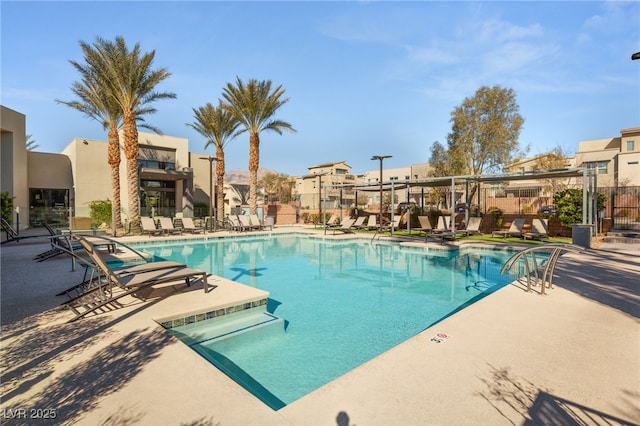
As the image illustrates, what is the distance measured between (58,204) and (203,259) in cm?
2069

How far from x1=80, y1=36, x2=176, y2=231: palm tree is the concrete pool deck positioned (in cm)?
1390

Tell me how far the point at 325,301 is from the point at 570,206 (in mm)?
13555

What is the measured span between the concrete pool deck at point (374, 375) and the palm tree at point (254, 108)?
59.0ft

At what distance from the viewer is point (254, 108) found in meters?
21.3

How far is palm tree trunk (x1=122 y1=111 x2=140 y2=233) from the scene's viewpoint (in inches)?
658

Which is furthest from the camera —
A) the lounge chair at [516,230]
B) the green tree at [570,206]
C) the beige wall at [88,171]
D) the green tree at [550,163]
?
the green tree at [550,163]

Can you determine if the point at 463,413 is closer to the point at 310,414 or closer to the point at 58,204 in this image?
the point at 310,414

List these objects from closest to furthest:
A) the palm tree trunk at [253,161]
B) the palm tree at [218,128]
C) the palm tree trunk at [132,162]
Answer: the palm tree trunk at [132,162]
the palm tree trunk at [253,161]
the palm tree at [218,128]

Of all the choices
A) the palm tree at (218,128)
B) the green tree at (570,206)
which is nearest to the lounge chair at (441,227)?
the green tree at (570,206)

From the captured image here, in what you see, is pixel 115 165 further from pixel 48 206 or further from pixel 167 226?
pixel 48 206

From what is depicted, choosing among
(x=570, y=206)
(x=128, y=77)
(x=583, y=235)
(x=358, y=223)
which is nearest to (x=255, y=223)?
(x=358, y=223)

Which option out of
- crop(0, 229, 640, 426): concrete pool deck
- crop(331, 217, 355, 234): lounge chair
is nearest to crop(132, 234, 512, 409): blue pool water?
crop(0, 229, 640, 426): concrete pool deck

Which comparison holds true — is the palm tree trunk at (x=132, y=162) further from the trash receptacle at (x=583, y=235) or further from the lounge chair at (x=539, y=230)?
the trash receptacle at (x=583, y=235)

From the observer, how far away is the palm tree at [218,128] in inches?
918
